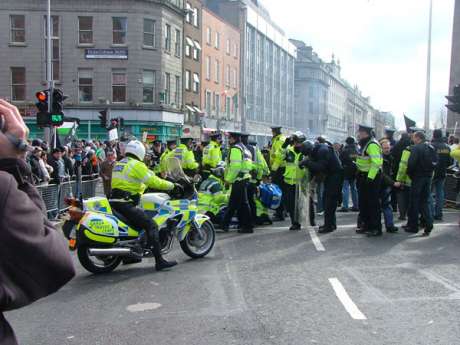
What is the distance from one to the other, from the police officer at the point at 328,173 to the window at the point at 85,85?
28.1m

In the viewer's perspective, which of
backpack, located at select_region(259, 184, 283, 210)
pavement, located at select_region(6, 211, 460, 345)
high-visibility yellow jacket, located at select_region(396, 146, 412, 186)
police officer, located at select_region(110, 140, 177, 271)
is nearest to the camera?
pavement, located at select_region(6, 211, 460, 345)

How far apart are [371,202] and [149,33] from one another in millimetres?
30377

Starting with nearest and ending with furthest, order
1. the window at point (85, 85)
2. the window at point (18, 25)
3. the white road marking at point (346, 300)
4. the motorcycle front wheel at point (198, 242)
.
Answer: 1. the white road marking at point (346, 300)
2. the motorcycle front wheel at point (198, 242)
3. the window at point (18, 25)
4. the window at point (85, 85)

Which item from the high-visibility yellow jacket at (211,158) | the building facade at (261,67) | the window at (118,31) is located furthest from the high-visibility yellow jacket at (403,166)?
the building facade at (261,67)

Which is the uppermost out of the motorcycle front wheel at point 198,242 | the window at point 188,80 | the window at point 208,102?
the window at point 188,80

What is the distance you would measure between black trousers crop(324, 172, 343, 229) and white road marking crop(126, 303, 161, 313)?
5.93m

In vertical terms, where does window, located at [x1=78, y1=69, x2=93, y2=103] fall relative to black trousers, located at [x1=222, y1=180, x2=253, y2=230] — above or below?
above

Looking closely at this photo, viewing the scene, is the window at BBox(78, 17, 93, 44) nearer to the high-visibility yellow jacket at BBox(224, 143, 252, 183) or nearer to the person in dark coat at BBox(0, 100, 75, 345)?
the high-visibility yellow jacket at BBox(224, 143, 252, 183)

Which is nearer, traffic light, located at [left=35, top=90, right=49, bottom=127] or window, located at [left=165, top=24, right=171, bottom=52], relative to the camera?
traffic light, located at [left=35, top=90, right=49, bottom=127]

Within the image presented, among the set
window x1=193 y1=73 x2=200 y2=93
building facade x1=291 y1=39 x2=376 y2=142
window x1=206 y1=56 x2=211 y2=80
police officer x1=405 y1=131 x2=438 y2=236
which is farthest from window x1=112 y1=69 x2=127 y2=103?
building facade x1=291 y1=39 x2=376 y2=142

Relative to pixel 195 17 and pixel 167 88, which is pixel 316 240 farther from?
pixel 195 17

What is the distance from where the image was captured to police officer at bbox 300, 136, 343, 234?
11.4m

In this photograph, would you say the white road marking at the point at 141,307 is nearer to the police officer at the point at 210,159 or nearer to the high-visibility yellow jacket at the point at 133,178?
the high-visibility yellow jacket at the point at 133,178

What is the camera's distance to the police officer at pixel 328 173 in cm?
1145
